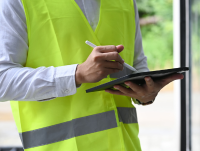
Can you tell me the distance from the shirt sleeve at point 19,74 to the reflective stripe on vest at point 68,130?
117 mm

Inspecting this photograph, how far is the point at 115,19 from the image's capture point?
926 millimetres

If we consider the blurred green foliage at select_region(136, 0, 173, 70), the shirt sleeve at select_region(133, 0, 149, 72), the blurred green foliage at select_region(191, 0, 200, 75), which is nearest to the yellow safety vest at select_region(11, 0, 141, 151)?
the shirt sleeve at select_region(133, 0, 149, 72)

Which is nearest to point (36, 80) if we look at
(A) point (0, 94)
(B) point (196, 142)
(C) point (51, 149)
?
(A) point (0, 94)

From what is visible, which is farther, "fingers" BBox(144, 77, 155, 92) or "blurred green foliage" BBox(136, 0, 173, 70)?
"blurred green foliage" BBox(136, 0, 173, 70)

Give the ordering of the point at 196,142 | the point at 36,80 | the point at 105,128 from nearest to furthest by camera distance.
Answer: the point at 36,80 < the point at 105,128 < the point at 196,142

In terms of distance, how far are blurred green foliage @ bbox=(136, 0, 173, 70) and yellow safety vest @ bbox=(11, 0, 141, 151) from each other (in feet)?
23.3

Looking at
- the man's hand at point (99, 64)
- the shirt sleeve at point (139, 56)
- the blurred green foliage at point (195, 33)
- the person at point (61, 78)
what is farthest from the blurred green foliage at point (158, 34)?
the man's hand at point (99, 64)

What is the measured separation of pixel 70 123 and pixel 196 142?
217 centimetres

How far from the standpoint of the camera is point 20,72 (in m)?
0.72

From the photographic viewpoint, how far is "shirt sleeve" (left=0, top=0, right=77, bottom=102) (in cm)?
72

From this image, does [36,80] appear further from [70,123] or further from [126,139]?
[126,139]

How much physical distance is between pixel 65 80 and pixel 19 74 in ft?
0.45

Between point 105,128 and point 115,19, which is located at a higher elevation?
point 115,19

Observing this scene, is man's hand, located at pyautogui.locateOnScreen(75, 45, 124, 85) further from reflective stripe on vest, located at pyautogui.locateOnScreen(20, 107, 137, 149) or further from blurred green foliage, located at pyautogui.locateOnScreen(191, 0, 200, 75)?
blurred green foliage, located at pyautogui.locateOnScreen(191, 0, 200, 75)
